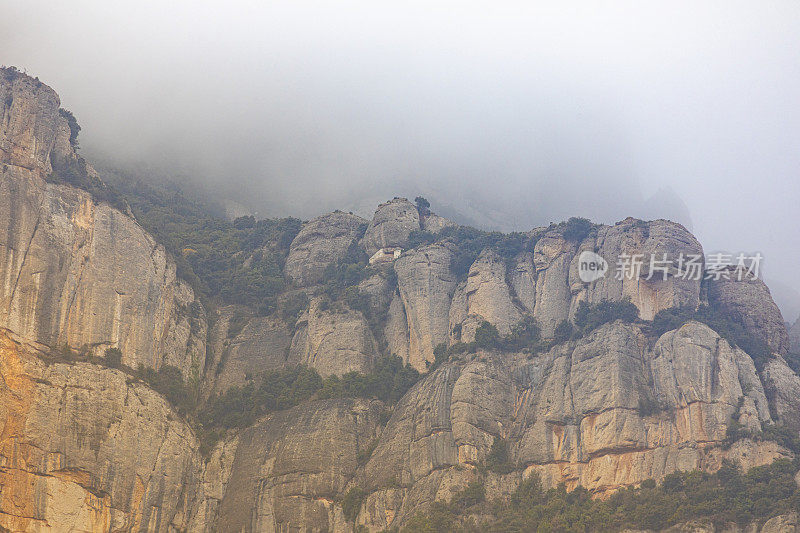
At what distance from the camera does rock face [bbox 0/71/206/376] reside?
68812 millimetres

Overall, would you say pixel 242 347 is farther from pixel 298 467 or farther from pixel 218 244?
pixel 218 244

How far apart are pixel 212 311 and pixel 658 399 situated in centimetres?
4153

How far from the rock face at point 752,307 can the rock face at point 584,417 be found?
232 inches

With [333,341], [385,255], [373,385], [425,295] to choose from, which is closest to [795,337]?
[425,295]

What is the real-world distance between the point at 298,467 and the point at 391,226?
109ft

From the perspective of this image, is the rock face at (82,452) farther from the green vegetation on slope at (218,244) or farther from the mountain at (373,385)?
the green vegetation on slope at (218,244)

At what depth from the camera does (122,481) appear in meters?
65.6

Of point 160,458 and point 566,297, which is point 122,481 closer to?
point 160,458

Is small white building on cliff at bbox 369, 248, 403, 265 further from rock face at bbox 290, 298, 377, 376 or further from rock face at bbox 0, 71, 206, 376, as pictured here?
rock face at bbox 0, 71, 206, 376

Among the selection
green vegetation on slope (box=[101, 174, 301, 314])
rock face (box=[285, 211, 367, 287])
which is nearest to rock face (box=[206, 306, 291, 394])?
green vegetation on slope (box=[101, 174, 301, 314])

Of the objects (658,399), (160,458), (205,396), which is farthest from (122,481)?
(658,399)

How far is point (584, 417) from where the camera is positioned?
70.6 metres

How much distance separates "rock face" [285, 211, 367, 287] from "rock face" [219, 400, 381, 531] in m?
20.2

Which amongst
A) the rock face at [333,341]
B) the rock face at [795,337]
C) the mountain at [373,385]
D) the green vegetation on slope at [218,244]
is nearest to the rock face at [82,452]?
the mountain at [373,385]
